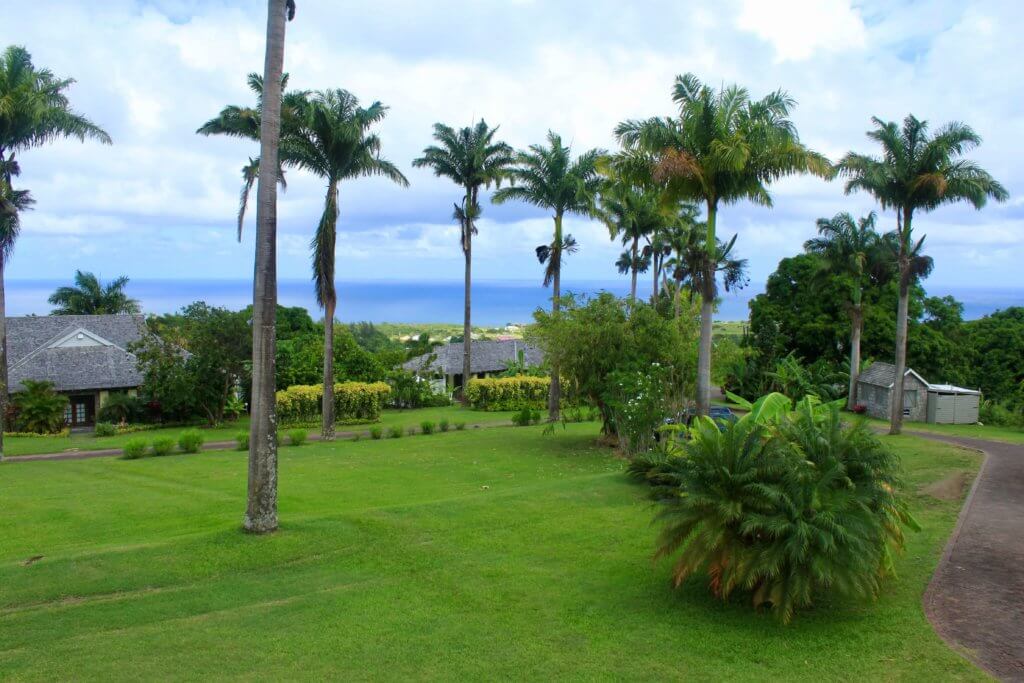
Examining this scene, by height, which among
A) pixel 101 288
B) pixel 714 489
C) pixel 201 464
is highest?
pixel 101 288

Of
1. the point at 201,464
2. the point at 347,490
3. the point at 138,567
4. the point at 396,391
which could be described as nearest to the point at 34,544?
the point at 138,567

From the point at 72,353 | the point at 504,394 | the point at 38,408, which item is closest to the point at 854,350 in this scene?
the point at 504,394

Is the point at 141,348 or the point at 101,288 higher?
the point at 101,288

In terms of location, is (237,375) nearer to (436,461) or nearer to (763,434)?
(436,461)

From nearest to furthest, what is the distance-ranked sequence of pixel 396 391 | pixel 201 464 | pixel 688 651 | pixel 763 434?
pixel 688 651 < pixel 763 434 < pixel 201 464 < pixel 396 391

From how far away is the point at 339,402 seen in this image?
39156 mm

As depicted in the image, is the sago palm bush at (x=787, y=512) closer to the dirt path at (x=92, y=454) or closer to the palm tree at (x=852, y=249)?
the dirt path at (x=92, y=454)

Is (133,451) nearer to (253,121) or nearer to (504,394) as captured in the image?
(253,121)

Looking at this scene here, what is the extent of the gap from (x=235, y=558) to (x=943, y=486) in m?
13.4

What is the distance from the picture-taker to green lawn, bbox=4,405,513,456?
27.8 metres

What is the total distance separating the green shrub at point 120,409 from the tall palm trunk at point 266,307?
92.5 ft

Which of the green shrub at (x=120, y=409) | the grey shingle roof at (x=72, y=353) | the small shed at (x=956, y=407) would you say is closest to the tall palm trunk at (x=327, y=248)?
the green shrub at (x=120, y=409)

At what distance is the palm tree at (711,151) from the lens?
1967 centimetres

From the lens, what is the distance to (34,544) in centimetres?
1209
